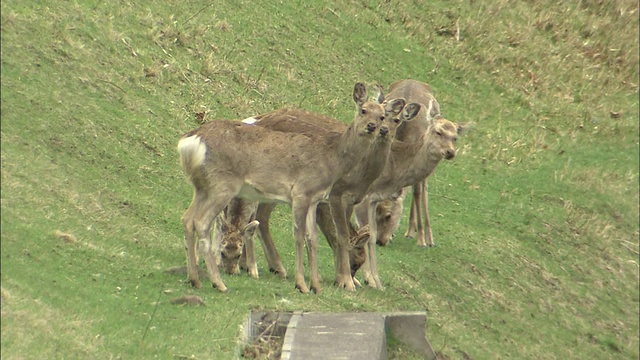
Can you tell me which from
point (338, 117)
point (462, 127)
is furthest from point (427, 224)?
point (338, 117)

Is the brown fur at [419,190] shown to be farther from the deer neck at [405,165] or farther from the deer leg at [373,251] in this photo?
the deer leg at [373,251]

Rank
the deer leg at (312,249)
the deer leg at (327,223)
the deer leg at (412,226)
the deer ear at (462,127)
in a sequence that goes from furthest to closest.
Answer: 1. the deer leg at (412,226)
2. the deer ear at (462,127)
3. the deer leg at (327,223)
4. the deer leg at (312,249)

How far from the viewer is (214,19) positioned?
23.2m

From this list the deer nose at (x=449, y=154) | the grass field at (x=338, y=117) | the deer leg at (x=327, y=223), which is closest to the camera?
the grass field at (x=338, y=117)

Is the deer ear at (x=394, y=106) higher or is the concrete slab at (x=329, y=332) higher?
the deer ear at (x=394, y=106)

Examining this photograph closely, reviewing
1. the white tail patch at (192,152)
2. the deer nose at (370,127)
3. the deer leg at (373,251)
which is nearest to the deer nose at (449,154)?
the deer leg at (373,251)

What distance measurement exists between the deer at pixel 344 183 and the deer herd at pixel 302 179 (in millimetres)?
13

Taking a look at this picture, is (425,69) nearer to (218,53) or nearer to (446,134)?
(218,53)

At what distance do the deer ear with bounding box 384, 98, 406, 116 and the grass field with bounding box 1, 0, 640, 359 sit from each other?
212 centimetres

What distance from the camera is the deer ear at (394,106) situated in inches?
602

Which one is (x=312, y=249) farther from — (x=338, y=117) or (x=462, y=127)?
(x=338, y=117)

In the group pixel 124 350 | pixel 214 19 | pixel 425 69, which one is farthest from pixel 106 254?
pixel 425 69

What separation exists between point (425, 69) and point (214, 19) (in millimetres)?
5255

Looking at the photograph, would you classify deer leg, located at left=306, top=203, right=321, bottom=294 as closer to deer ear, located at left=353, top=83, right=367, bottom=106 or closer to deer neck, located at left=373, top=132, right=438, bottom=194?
deer ear, located at left=353, top=83, right=367, bottom=106
